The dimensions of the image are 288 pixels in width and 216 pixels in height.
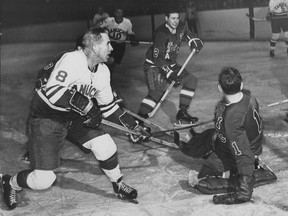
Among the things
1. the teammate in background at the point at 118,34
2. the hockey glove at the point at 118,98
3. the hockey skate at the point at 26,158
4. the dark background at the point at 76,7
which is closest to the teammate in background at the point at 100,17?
the teammate in background at the point at 118,34

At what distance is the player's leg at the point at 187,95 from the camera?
4980 mm

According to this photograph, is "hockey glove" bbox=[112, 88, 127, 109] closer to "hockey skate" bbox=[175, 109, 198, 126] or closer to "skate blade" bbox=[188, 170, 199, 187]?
"hockey skate" bbox=[175, 109, 198, 126]

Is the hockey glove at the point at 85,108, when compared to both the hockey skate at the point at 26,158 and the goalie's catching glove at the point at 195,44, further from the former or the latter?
the goalie's catching glove at the point at 195,44

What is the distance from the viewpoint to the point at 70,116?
3166mm

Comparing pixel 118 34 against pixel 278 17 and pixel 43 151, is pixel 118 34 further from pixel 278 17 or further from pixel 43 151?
pixel 43 151

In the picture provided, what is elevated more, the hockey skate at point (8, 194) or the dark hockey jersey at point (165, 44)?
the dark hockey jersey at point (165, 44)

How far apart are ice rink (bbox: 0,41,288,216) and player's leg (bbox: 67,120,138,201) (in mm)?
91

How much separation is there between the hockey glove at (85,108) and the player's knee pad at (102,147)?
0.14 metres

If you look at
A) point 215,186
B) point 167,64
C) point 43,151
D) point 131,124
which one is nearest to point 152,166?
point 131,124

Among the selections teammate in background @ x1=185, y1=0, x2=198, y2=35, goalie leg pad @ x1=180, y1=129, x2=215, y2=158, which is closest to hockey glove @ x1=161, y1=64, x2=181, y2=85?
goalie leg pad @ x1=180, y1=129, x2=215, y2=158

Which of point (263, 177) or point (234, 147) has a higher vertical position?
point (234, 147)

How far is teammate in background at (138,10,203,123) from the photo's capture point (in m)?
4.83

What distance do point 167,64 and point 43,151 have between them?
7.38 feet

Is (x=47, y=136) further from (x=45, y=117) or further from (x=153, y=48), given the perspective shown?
(x=153, y=48)
